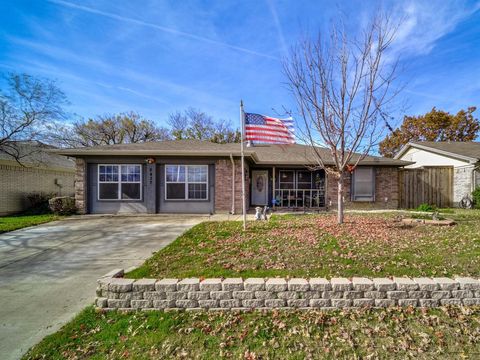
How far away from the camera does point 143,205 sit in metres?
11.0

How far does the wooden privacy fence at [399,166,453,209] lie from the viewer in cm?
1238

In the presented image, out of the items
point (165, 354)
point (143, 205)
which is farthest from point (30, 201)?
point (165, 354)

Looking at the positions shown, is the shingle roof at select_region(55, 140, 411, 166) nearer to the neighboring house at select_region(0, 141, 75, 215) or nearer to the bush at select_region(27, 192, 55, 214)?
the neighboring house at select_region(0, 141, 75, 215)

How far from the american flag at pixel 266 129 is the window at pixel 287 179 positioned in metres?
6.65

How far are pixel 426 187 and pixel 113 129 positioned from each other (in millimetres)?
28413

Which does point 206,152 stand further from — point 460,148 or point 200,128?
point 200,128

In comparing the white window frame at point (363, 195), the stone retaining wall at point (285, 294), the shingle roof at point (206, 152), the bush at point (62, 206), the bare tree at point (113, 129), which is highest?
the bare tree at point (113, 129)

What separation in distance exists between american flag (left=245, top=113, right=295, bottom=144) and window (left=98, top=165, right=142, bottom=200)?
6769mm

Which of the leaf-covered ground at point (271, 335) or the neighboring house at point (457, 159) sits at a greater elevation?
the neighboring house at point (457, 159)

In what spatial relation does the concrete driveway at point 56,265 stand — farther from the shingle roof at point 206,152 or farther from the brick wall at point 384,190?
the brick wall at point 384,190

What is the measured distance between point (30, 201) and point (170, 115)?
18.8 meters

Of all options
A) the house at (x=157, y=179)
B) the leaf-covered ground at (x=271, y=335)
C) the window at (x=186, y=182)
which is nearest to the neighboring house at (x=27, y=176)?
the house at (x=157, y=179)

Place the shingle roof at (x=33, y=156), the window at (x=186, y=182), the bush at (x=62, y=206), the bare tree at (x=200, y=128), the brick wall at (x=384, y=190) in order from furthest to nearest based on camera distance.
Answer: the bare tree at (x=200, y=128) → the shingle roof at (x=33, y=156) → the brick wall at (x=384, y=190) → the window at (x=186, y=182) → the bush at (x=62, y=206)

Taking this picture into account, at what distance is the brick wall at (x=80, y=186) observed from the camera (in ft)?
35.5
